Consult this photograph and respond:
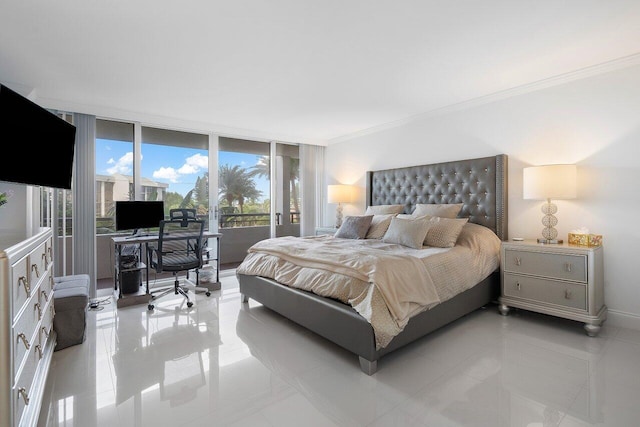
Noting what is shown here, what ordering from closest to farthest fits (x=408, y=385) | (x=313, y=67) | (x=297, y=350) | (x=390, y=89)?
1. (x=408, y=385)
2. (x=297, y=350)
3. (x=313, y=67)
4. (x=390, y=89)

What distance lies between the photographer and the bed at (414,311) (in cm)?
220

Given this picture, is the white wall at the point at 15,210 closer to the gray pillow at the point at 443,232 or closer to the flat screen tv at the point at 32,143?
the flat screen tv at the point at 32,143

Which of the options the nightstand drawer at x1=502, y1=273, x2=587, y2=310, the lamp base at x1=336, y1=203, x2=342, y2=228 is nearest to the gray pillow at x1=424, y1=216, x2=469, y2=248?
the nightstand drawer at x1=502, y1=273, x2=587, y2=310

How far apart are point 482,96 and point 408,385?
326cm

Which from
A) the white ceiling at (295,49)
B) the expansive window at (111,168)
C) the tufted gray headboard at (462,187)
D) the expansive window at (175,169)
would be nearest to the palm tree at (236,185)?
the expansive window at (175,169)

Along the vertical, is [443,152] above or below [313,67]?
below

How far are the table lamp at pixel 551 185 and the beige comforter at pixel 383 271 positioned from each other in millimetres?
523

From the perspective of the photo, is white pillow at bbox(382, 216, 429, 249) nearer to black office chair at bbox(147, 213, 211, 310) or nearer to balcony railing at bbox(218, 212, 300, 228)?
black office chair at bbox(147, 213, 211, 310)

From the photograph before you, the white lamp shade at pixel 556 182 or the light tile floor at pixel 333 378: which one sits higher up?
the white lamp shade at pixel 556 182

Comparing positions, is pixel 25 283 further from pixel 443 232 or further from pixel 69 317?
pixel 443 232

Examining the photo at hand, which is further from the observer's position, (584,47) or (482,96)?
(482,96)

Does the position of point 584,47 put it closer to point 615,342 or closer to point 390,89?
point 390,89

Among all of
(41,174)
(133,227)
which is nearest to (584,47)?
(41,174)

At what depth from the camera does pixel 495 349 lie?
2.46m
